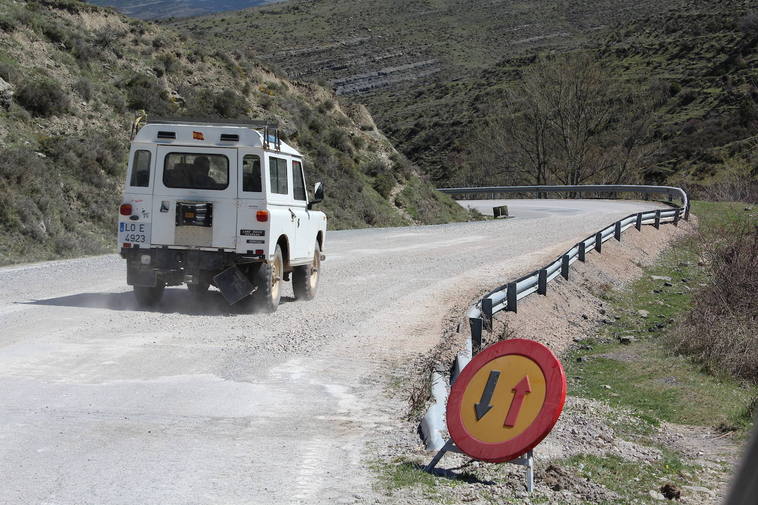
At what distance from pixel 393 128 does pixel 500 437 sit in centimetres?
8622

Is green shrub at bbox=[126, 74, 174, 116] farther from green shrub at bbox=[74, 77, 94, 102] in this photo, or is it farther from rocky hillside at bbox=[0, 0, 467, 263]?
green shrub at bbox=[74, 77, 94, 102]

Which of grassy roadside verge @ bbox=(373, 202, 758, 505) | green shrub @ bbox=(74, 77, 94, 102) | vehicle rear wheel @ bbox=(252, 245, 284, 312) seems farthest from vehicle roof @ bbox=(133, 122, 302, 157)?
green shrub @ bbox=(74, 77, 94, 102)

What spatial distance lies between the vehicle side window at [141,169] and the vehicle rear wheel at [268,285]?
6.85ft

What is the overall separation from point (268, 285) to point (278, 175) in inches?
69.0

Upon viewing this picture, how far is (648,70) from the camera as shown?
81.5m

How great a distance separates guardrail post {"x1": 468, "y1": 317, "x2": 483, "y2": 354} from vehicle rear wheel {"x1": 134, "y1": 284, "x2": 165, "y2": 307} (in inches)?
203

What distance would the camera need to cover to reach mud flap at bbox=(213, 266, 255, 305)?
1232cm

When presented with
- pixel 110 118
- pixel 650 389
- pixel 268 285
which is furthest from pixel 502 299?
pixel 110 118

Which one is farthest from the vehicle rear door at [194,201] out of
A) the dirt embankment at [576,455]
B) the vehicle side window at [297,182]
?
the dirt embankment at [576,455]

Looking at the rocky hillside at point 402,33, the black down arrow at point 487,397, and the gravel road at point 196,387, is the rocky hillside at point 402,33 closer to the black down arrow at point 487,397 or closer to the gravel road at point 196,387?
the gravel road at point 196,387

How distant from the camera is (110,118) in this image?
1159 inches

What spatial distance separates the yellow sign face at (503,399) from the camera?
5.80m

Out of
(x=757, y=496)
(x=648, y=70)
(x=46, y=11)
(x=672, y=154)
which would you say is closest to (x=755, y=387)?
(x=757, y=496)

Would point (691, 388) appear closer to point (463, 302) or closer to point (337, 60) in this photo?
point (463, 302)
